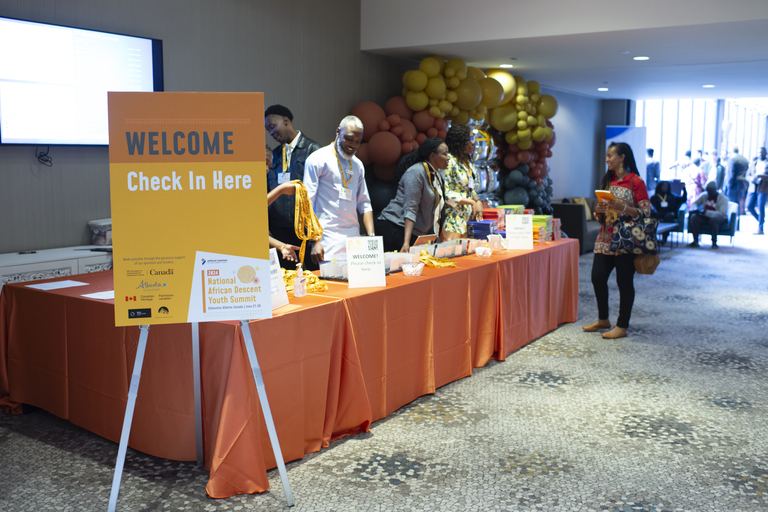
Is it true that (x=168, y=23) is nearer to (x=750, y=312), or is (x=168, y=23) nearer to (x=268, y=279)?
(x=268, y=279)

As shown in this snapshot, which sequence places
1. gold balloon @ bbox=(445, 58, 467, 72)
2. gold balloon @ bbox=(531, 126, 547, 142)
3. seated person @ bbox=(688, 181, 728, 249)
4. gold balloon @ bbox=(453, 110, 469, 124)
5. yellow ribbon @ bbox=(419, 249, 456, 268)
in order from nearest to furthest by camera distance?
yellow ribbon @ bbox=(419, 249, 456, 268) → gold balloon @ bbox=(445, 58, 467, 72) → gold balloon @ bbox=(453, 110, 469, 124) → gold balloon @ bbox=(531, 126, 547, 142) → seated person @ bbox=(688, 181, 728, 249)

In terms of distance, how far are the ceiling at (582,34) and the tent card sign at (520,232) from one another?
8.05 feet

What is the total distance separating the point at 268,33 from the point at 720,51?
494 cm

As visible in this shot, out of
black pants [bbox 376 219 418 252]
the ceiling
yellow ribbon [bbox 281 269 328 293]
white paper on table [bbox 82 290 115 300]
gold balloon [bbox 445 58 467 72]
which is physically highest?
the ceiling

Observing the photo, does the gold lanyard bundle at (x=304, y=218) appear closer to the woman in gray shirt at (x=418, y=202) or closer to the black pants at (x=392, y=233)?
the woman in gray shirt at (x=418, y=202)

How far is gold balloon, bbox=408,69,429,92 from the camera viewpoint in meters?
6.27

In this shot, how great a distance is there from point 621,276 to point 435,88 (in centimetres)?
285

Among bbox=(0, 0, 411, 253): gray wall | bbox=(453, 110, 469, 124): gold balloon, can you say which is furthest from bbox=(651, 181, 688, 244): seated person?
bbox=(0, 0, 411, 253): gray wall

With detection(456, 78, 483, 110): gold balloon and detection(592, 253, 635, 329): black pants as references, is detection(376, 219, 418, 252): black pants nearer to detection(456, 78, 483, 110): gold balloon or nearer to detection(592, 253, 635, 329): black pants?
detection(592, 253, 635, 329): black pants

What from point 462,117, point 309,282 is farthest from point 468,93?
point 309,282

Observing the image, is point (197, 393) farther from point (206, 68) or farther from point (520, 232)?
point (206, 68)

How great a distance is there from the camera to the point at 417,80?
6.27m

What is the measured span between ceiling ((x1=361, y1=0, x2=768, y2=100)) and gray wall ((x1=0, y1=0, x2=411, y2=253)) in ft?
1.68

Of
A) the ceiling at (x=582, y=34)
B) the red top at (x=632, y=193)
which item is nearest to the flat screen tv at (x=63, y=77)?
the ceiling at (x=582, y=34)
